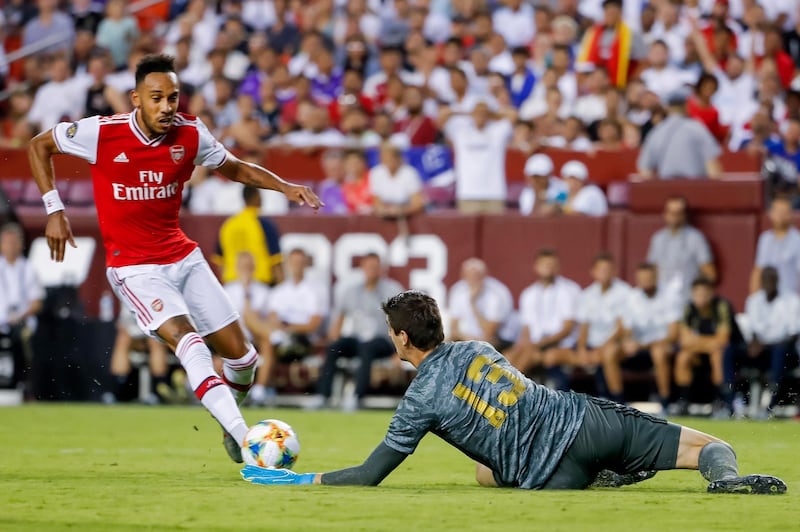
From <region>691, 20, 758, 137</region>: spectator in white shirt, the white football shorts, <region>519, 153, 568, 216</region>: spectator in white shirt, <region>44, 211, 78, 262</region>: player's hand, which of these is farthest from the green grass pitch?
<region>691, 20, 758, 137</region>: spectator in white shirt

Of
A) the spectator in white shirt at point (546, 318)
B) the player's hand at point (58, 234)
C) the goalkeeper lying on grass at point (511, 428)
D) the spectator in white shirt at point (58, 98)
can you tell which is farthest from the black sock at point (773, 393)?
the spectator in white shirt at point (58, 98)

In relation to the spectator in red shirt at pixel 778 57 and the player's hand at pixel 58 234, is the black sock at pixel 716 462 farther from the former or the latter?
the spectator in red shirt at pixel 778 57

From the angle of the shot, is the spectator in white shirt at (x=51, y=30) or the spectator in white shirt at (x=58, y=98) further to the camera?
the spectator in white shirt at (x=51, y=30)

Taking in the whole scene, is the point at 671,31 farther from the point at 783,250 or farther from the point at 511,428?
the point at 511,428

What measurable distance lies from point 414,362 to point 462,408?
1.22 ft

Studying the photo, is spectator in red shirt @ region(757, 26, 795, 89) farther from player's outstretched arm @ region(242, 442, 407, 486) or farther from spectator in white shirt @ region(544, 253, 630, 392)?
player's outstretched arm @ region(242, 442, 407, 486)

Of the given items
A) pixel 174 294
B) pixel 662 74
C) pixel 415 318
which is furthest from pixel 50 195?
pixel 662 74

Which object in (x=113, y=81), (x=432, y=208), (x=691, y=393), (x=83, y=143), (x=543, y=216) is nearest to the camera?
(x=83, y=143)

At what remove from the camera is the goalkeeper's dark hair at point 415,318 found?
25.0ft

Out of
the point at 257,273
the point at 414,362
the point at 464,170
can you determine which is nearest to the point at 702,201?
the point at 464,170

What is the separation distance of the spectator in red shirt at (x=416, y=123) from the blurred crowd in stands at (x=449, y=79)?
0.07 ft

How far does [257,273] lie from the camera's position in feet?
57.8

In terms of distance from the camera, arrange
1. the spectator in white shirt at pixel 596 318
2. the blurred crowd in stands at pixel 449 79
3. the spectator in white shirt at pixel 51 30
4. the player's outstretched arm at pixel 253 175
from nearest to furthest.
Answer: the player's outstretched arm at pixel 253 175 → the spectator in white shirt at pixel 596 318 → the blurred crowd in stands at pixel 449 79 → the spectator in white shirt at pixel 51 30

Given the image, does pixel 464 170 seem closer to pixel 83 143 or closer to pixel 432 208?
pixel 432 208
